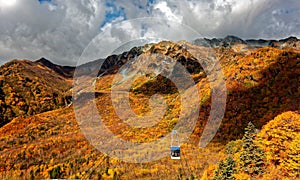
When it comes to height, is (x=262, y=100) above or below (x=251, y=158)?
above

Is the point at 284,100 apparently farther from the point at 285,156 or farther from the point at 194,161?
the point at 285,156

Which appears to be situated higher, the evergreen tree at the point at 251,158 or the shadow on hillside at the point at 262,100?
the shadow on hillside at the point at 262,100

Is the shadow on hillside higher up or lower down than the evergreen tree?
higher up

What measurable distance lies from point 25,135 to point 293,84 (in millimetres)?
153728

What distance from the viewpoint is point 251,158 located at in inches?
1515

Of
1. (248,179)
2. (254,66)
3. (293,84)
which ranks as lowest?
(248,179)

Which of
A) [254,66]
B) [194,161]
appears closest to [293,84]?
[254,66]

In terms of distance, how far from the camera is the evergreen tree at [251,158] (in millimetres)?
37656

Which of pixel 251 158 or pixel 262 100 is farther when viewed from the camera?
pixel 262 100

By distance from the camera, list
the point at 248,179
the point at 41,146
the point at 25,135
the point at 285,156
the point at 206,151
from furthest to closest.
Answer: the point at 25,135 → the point at 41,146 → the point at 206,151 → the point at 285,156 → the point at 248,179

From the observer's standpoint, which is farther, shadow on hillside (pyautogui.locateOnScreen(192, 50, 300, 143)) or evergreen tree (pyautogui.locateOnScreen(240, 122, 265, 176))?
shadow on hillside (pyautogui.locateOnScreen(192, 50, 300, 143))

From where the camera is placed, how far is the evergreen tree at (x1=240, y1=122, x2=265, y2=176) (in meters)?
37.7

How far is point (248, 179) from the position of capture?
120 feet

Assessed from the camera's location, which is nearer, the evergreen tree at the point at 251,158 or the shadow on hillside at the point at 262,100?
the evergreen tree at the point at 251,158
